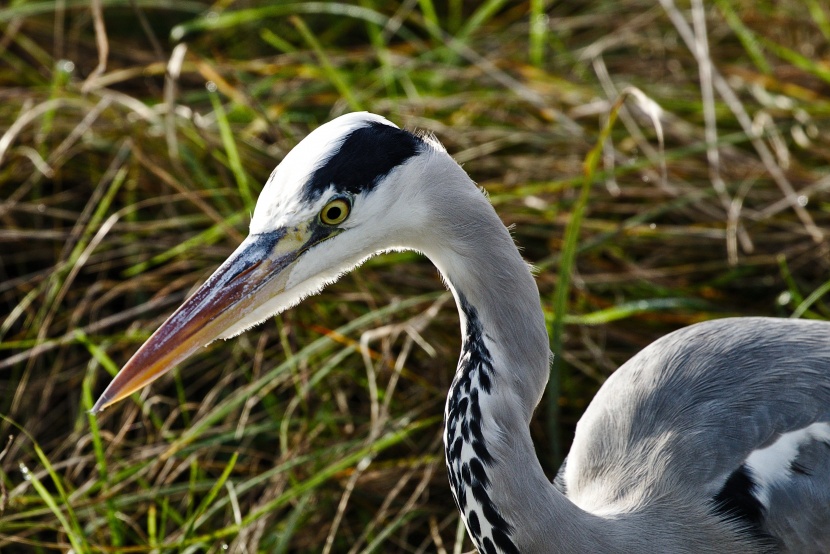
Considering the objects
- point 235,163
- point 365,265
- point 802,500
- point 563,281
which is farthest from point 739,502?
point 235,163

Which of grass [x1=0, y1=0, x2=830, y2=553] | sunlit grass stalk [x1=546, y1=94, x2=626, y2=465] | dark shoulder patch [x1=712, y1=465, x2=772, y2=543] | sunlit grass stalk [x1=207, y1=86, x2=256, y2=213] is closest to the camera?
dark shoulder patch [x1=712, y1=465, x2=772, y2=543]

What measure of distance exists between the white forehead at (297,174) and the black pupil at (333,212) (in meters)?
0.02

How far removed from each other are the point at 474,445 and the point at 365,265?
48.0 inches

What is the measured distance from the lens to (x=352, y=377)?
2.60 m

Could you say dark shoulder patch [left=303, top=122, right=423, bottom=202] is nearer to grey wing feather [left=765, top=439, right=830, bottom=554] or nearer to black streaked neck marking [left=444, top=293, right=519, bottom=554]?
black streaked neck marking [left=444, top=293, right=519, bottom=554]

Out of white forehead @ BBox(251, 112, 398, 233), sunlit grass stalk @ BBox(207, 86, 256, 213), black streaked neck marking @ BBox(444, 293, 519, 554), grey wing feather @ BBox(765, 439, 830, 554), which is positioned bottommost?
grey wing feather @ BBox(765, 439, 830, 554)

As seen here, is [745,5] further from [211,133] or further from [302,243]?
[302,243]

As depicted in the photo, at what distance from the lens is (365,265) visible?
271cm

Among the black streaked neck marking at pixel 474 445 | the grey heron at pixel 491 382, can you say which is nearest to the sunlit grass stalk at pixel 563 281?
the grey heron at pixel 491 382

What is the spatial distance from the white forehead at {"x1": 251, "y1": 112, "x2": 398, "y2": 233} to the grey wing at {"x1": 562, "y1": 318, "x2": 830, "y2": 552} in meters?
0.72

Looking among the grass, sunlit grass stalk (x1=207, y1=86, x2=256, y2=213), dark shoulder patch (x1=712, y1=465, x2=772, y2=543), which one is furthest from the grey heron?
sunlit grass stalk (x1=207, y1=86, x2=256, y2=213)

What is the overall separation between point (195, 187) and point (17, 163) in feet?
1.63

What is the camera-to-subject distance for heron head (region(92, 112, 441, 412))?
149 centimetres

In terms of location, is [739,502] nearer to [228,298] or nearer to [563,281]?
[563,281]
